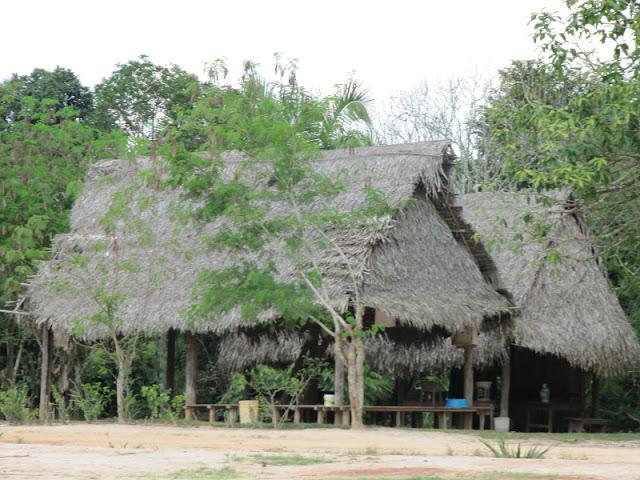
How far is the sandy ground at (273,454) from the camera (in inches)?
314

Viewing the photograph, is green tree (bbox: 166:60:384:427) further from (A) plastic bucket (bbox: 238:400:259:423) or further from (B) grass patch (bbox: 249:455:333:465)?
(B) grass patch (bbox: 249:455:333:465)

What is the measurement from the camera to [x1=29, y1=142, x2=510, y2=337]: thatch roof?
51.7 ft

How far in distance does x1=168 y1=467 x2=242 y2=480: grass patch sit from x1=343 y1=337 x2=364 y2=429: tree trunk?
6197 mm

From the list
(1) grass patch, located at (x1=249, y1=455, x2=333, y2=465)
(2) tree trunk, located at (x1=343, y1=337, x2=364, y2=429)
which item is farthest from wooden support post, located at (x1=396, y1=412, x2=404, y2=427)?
(1) grass patch, located at (x1=249, y1=455, x2=333, y2=465)

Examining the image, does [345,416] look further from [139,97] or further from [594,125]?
[139,97]

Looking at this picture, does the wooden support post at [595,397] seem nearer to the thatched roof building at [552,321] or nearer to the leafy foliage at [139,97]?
the thatched roof building at [552,321]

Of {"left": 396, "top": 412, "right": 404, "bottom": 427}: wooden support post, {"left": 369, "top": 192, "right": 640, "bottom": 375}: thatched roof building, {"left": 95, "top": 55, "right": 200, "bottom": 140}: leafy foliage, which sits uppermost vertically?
{"left": 95, "top": 55, "right": 200, "bottom": 140}: leafy foliage

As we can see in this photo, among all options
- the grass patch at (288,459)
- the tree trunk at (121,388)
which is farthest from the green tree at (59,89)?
the grass patch at (288,459)

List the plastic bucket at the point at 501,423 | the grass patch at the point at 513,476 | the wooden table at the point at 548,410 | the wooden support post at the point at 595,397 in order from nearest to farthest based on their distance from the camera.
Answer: the grass patch at the point at 513,476 → the plastic bucket at the point at 501,423 → the wooden table at the point at 548,410 → the wooden support post at the point at 595,397

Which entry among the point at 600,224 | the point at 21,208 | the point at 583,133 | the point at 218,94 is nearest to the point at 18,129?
the point at 21,208

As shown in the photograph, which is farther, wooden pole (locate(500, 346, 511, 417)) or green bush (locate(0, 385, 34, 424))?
wooden pole (locate(500, 346, 511, 417))

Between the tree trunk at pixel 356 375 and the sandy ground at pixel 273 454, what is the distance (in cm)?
69

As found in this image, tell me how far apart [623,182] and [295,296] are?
404 cm

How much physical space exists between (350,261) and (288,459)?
6462 mm
